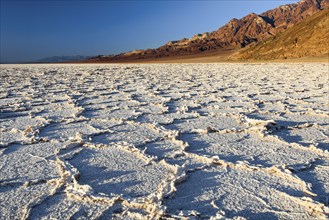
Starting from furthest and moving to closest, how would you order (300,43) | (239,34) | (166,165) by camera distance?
1. (239,34)
2. (300,43)
3. (166,165)

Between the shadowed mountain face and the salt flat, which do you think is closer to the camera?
the salt flat

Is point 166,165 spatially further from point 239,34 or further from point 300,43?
point 239,34

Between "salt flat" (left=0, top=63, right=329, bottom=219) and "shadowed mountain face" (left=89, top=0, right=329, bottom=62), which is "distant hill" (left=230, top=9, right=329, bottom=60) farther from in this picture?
"salt flat" (left=0, top=63, right=329, bottom=219)

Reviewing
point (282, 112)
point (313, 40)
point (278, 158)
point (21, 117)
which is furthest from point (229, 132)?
point (313, 40)

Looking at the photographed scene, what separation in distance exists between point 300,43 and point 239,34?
120ft

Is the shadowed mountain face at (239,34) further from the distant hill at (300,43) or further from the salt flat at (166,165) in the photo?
the salt flat at (166,165)

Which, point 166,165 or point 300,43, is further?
point 300,43

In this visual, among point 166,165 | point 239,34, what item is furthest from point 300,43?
point 239,34

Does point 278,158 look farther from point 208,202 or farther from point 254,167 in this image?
point 208,202

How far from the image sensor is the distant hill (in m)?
25.3

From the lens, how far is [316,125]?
3045 millimetres

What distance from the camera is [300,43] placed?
88.7 ft

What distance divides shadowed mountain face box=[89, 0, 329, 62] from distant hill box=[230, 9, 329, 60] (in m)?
23.0

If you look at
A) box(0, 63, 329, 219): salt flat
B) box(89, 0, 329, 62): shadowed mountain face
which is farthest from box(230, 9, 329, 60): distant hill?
box(0, 63, 329, 219): salt flat
